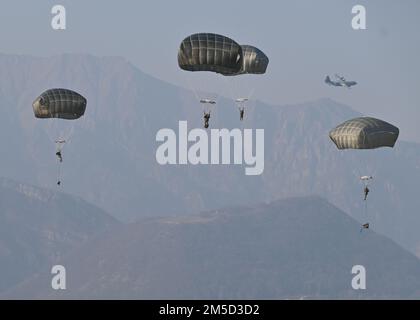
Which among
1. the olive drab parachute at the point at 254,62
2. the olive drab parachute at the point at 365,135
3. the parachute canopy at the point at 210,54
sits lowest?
the olive drab parachute at the point at 365,135

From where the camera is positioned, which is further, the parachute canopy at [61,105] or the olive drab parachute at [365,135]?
the parachute canopy at [61,105]

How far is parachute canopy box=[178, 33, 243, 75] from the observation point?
384ft

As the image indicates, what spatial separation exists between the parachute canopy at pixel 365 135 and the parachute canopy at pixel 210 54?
63.1ft

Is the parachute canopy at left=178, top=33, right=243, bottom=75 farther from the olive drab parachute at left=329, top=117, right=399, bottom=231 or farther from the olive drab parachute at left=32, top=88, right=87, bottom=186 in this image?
the olive drab parachute at left=32, top=88, right=87, bottom=186

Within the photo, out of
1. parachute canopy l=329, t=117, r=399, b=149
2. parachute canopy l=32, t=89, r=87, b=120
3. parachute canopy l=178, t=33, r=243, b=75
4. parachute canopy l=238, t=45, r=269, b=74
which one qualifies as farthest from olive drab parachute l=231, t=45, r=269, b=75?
parachute canopy l=178, t=33, r=243, b=75

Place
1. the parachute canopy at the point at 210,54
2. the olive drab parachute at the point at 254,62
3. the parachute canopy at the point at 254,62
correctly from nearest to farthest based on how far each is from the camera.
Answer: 1. the parachute canopy at the point at 210,54
2. the olive drab parachute at the point at 254,62
3. the parachute canopy at the point at 254,62

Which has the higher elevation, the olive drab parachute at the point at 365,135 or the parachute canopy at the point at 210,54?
the parachute canopy at the point at 210,54

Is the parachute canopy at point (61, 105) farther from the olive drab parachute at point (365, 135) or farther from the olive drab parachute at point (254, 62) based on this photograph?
the olive drab parachute at point (365, 135)

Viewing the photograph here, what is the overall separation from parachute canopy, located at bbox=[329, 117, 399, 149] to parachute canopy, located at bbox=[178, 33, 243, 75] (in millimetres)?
19228

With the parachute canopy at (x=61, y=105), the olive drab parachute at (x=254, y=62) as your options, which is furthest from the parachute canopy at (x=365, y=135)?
the parachute canopy at (x=61, y=105)

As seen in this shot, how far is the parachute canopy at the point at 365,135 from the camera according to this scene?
130m
